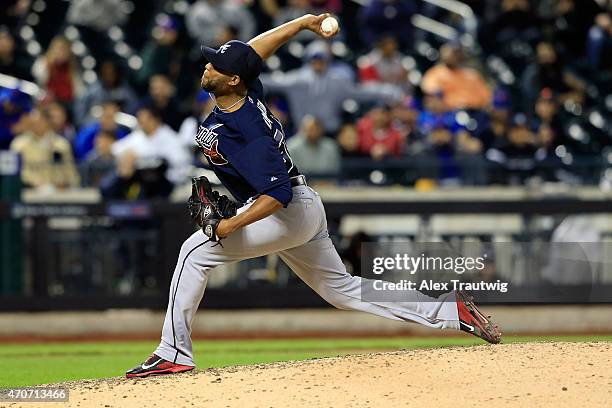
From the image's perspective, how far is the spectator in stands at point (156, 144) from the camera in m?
13.1

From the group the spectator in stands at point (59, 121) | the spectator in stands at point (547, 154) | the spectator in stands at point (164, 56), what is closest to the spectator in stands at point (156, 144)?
the spectator in stands at point (59, 121)

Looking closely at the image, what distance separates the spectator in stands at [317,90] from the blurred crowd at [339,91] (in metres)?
0.01

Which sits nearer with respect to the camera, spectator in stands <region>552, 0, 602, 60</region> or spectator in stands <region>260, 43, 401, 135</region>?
spectator in stands <region>260, 43, 401, 135</region>

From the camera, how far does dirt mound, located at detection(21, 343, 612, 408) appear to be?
6676mm

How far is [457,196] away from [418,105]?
2.58 m

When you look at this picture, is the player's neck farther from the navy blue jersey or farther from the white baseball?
the white baseball

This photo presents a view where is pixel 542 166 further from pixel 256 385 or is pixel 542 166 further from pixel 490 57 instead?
pixel 256 385

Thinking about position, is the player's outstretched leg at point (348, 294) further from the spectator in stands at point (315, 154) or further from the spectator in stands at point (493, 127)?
the spectator in stands at point (493, 127)

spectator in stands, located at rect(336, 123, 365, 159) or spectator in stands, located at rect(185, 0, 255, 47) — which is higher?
spectator in stands, located at rect(185, 0, 255, 47)

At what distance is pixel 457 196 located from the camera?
1305cm

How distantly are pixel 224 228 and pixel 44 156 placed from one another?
22.0 feet

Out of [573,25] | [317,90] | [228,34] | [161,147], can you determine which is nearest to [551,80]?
[573,25]

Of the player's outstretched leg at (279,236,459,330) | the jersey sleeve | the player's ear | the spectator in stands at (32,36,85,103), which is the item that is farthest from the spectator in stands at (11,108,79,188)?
the jersey sleeve

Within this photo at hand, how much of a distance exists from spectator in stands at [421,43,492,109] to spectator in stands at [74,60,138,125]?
364 cm
